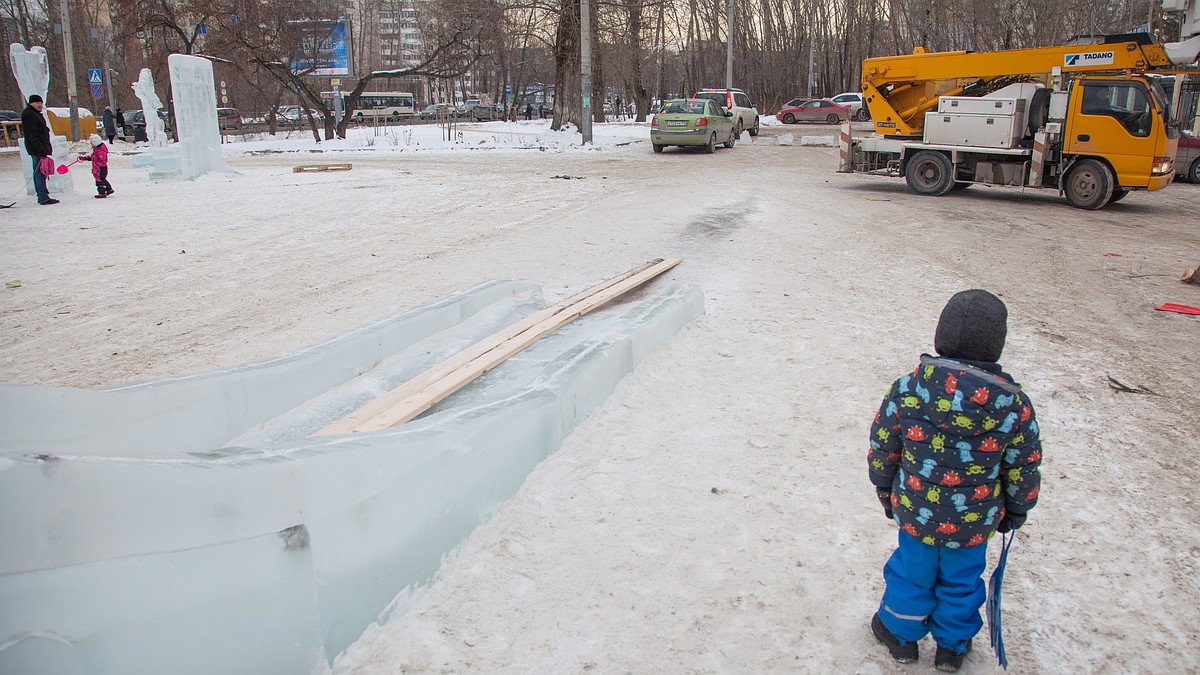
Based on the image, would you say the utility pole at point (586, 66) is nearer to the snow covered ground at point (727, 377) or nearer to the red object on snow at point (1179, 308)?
the snow covered ground at point (727, 377)

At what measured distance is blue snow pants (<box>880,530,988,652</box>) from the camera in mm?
2502

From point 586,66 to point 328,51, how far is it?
57.6 ft

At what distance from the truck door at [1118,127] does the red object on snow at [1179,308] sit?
7.58 metres

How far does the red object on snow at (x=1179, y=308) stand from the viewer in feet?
23.5

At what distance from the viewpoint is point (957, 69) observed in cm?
1574

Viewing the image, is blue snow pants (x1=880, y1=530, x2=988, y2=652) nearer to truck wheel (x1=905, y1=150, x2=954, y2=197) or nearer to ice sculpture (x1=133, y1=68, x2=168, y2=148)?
truck wheel (x1=905, y1=150, x2=954, y2=197)

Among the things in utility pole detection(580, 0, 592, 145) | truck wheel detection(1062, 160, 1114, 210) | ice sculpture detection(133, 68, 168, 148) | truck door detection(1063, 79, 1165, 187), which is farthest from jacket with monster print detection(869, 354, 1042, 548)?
utility pole detection(580, 0, 592, 145)

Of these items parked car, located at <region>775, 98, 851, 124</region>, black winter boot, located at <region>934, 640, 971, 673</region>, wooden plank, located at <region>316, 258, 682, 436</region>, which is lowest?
black winter boot, located at <region>934, 640, 971, 673</region>

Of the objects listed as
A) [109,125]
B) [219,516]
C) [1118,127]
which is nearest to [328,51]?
[109,125]

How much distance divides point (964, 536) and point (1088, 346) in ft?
14.8

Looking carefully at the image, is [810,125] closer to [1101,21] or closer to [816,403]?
[1101,21]

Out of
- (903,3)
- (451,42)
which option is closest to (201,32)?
(451,42)

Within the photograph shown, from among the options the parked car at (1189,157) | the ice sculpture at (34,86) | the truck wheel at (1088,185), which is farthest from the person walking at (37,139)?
the parked car at (1189,157)

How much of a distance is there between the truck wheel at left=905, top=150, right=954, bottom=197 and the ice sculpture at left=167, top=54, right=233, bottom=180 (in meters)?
15.5
